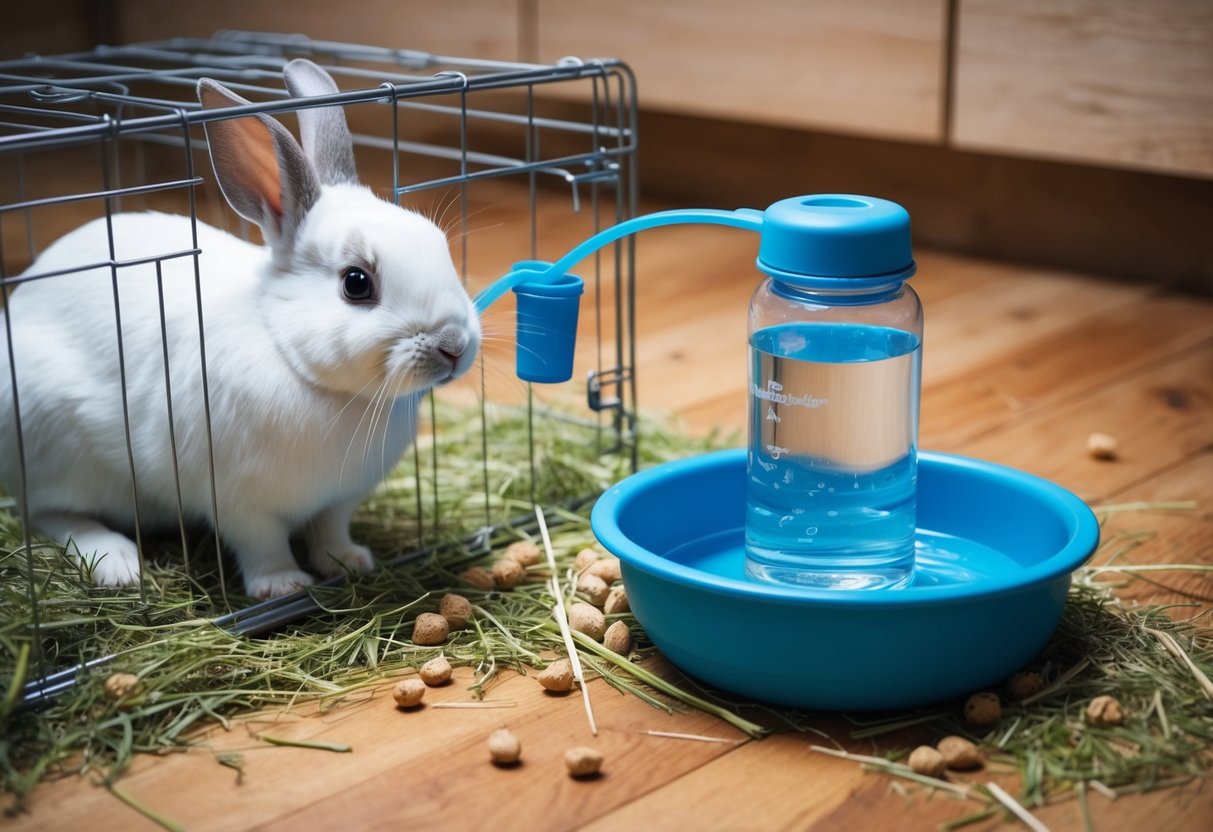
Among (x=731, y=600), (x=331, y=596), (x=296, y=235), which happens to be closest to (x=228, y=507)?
(x=331, y=596)

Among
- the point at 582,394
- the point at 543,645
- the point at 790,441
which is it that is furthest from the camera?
the point at 582,394

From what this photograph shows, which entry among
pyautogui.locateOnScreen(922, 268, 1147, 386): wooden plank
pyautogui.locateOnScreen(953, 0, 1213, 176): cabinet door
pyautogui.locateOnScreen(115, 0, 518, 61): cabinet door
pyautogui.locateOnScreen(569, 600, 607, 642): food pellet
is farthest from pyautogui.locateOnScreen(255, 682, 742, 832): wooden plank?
pyautogui.locateOnScreen(115, 0, 518, 61): cabinet door

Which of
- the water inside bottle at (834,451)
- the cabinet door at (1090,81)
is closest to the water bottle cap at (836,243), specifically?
the water inside bottle at (834,451)

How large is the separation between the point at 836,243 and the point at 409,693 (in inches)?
21.2

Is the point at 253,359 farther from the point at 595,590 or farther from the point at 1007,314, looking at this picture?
the point at 1007,314

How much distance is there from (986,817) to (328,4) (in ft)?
8.79

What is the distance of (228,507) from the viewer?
53.6 inches

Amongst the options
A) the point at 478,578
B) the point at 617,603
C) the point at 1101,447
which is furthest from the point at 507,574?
the point at 1101,447

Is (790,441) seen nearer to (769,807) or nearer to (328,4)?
(769,807)

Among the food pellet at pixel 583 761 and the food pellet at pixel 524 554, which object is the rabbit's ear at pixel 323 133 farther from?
the food pellet at pixel 583 761

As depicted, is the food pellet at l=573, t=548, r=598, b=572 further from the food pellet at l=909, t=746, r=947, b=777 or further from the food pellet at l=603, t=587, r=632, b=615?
the food pellet at l=909, t=746, r=947, b=777

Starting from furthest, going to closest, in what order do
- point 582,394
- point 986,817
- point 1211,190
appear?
point 1211,190
point 582,394
point 986,817

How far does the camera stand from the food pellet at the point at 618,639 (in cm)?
129

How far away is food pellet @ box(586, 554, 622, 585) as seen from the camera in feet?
4.70
